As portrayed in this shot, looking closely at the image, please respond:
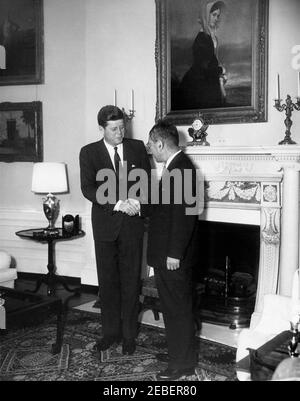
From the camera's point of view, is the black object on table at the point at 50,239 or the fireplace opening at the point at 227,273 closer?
the fireplace opening at the point at 227,273

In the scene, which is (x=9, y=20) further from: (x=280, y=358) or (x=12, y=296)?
(x=280, y=358)

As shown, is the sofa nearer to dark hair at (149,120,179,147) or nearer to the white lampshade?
dark hair at (149,120,179,147)

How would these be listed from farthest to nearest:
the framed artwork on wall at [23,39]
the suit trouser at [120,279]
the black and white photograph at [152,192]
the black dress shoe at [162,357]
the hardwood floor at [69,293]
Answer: the framed artwork on wall at [23,39] → the hardwood floor at [69,293] → the suit trouser at [120,279] → the black dress shoe at [162,357] → the black and white photograph at [152,192]

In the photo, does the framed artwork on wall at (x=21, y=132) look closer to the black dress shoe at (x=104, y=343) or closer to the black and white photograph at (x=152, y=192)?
the black and white photograph at (x=152, y=192)

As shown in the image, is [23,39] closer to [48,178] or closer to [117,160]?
[48,178]

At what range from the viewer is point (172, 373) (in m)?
2.77

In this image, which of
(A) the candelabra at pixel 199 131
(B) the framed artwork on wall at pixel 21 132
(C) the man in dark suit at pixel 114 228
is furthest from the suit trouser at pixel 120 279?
(B) the framed artwork on wall at pixel 21 132

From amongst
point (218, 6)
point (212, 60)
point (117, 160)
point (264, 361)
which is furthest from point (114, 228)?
point (218, 6)

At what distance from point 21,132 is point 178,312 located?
3356 mm

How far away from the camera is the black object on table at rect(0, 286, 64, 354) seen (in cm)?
287

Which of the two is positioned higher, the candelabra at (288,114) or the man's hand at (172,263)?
the candelabra at (288,114)

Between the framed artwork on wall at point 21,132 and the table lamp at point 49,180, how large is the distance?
564 mm

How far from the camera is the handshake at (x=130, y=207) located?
3096mm

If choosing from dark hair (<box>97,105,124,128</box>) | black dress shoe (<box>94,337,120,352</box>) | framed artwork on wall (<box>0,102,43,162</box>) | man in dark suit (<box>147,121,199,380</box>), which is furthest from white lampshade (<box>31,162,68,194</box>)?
man in dark suit (<box>147,121,199,380</box>)
